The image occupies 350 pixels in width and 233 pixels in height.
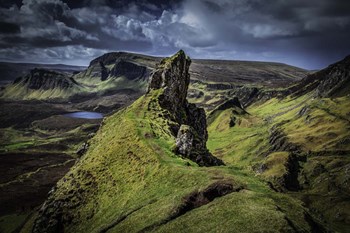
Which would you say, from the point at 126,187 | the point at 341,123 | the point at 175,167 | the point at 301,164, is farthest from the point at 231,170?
the point at 341,123

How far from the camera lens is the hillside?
41.1 m

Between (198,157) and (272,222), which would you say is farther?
(198,157)

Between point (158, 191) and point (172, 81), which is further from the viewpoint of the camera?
point (172, 81)

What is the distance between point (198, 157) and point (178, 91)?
44.8 m

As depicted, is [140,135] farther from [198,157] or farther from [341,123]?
[341,123]

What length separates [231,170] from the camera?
192 ft

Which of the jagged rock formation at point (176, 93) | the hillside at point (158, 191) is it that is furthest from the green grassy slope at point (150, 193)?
the jagged rock formation at point (176, 93)

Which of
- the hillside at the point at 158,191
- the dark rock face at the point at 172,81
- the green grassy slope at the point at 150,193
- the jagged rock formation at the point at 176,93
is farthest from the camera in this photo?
the dark rock face at the point at 172,81

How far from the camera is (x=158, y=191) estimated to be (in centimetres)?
5731

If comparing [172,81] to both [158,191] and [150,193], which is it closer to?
[150,193]

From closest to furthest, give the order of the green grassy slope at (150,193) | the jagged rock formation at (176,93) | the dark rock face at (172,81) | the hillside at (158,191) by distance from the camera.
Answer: the green grassy slope at (150,193) → the hillside at (158,191) → the jagged rock formation at (176,93) → the dark rock face at (172,81)

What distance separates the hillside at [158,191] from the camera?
41.1 meters

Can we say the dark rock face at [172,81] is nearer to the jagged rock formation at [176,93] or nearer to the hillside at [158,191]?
the jagged rock formation at [176,93]

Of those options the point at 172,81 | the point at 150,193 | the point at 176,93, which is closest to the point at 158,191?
the point at 150,193
